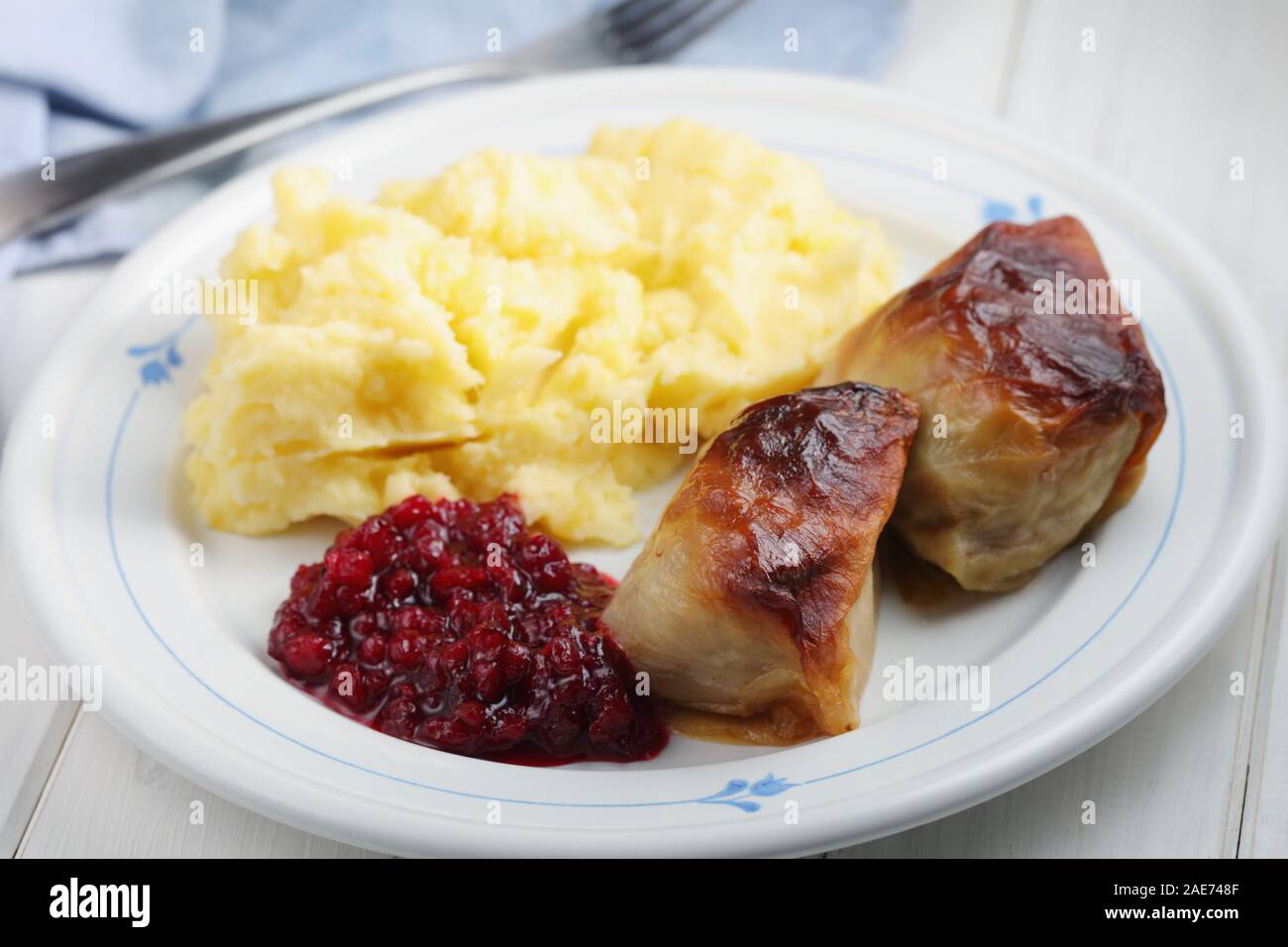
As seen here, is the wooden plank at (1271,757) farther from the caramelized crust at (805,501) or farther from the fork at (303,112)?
the fork at (303,112)

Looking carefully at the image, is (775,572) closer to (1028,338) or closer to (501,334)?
(1028,338)

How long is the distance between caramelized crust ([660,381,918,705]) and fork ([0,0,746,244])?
3435 millimetres

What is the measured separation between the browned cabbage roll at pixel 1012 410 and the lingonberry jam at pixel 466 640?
1.18 metres

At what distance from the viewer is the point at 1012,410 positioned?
4109 mm

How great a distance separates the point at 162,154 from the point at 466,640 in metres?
3.48

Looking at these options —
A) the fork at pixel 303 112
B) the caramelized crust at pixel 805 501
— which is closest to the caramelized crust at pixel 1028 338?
the caramelized crust at pixel 805 501

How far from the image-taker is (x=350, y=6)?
7348 millimetres

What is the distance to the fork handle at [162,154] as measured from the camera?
596 centimetres

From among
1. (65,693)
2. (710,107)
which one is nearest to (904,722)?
(65,693)

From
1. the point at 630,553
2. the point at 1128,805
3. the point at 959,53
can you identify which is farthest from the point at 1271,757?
the point at 959,53

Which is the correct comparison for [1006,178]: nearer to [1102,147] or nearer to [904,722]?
[1102,147]
